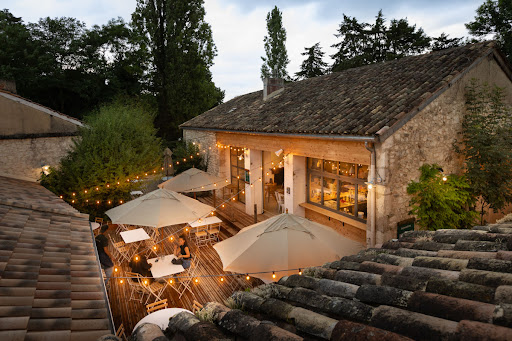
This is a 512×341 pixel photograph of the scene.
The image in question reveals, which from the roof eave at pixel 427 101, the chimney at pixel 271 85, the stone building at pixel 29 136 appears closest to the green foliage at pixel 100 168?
the stone building at pixel 29 136

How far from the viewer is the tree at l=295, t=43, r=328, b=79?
108ft

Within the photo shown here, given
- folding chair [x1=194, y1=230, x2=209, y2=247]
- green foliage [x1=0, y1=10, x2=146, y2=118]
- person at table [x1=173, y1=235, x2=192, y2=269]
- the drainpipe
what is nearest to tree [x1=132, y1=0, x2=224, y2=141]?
green foliage [x1=0, y1=10, x2=146, y2=118]

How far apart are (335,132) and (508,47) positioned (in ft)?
67.1

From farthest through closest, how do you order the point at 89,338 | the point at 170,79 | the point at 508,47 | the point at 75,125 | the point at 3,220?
1. the point at 170,79
2. the point at 508,47
3. the point at 75,125
4. the point at 3,220
5. the point at 89,338

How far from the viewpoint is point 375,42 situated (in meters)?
29.0

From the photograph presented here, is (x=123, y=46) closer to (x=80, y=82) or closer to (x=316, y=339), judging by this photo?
(x=80, y=82)

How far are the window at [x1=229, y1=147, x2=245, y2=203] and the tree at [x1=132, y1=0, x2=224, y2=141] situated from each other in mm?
10379

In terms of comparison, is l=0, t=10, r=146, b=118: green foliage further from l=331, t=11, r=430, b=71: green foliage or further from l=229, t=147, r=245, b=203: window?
l=331, t=11, r=430, b=71: green foliage

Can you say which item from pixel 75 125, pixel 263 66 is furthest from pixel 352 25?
pixel 75 125

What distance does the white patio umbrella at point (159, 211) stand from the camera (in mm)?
8165

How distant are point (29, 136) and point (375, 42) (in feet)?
93.8

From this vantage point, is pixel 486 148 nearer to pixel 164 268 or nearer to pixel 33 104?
pixel 164 268

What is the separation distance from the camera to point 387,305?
2162mm

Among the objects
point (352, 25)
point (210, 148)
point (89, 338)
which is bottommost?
point (89, 338)
